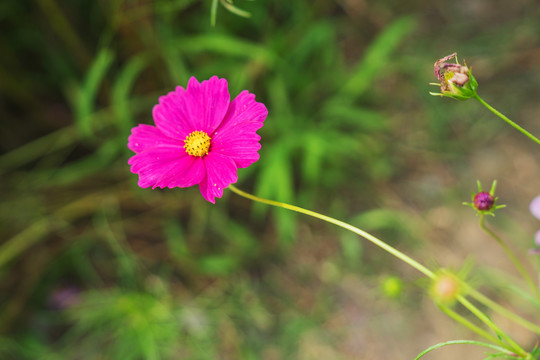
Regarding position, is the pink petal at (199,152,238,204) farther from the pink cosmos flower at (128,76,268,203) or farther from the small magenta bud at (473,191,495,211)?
the small magenta bud at (473,191,495,211)

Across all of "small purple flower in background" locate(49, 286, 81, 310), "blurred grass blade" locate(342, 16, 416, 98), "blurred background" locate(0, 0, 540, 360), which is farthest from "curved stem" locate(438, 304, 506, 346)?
"small purple flower in background" locate(49, 286, 81, 310)

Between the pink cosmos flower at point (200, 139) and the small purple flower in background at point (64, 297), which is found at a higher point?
the small purple flower in background at point (64, 297)

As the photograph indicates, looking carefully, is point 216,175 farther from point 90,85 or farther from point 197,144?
point 90,85

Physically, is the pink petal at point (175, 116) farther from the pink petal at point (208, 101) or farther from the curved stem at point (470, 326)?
the curved stem at point (470, 326)

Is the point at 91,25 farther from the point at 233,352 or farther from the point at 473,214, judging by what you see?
the point at 473,214

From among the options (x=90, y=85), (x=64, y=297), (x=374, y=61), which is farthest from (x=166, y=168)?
(x=64, y=297)

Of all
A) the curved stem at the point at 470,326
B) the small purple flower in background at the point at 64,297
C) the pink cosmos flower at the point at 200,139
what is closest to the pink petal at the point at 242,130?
the pink cosmos flower at the point at 200,139
